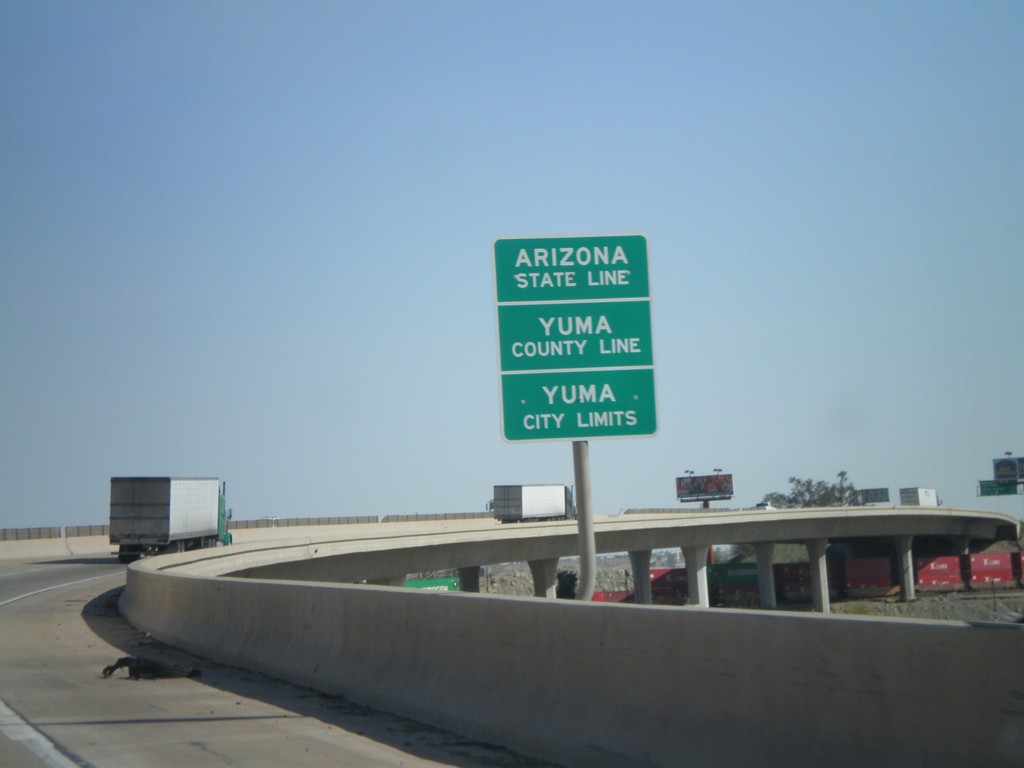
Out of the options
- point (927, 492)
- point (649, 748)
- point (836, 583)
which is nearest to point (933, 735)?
point (649, 748)

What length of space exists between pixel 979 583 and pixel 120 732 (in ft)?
221

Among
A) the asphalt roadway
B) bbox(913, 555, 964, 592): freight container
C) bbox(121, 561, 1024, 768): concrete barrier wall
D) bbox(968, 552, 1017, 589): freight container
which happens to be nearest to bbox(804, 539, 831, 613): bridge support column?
bbox(913, 555, 964, 592): freight container

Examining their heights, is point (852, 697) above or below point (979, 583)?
above

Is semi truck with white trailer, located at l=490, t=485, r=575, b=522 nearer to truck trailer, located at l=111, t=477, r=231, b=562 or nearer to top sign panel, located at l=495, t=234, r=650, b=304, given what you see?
truck trailer, located at l=111, t=477, r=231, b=562

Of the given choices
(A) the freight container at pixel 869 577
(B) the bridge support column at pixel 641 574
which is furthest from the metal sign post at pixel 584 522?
(A) the freight container at pixel 869 577

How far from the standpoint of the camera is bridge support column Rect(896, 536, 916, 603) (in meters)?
77.6

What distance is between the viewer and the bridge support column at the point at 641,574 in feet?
227

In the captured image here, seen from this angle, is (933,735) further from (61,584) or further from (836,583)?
(836,583)

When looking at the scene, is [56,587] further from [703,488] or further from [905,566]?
[703,488]

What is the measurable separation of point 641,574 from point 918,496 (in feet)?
252

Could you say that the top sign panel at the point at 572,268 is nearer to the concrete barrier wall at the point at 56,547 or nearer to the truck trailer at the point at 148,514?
the truck trailer at the point at 148,514

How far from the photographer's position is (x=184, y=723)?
1009 centimetres

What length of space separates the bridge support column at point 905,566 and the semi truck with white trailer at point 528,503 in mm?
24217

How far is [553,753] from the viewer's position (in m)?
7.85
